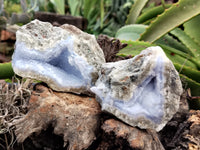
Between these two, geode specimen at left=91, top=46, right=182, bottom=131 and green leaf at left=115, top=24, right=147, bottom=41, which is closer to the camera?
geode specimen at left=91, top=46, right=182, bottom=131

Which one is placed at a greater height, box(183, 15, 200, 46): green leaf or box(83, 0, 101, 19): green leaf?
box(183, 15, 200, 46): green leaf

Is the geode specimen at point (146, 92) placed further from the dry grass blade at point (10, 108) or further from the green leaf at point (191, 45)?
the green leaf at point (191, 45)

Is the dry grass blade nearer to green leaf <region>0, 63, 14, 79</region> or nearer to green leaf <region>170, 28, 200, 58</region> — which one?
green leaf <region>0, 63, 14, 79</region>

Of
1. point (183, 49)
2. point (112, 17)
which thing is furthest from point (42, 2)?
point (183, 49)

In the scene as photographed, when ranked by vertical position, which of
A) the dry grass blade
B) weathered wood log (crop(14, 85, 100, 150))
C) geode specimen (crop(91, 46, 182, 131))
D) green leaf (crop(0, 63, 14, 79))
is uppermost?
geode specimen (crop(91, 46, 182, 131))

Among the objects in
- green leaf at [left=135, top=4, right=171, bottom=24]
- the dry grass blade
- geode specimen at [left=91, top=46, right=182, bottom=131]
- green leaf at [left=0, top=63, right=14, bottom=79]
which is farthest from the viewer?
green leaf at [left=135, top=4, right=171, bottom=24]

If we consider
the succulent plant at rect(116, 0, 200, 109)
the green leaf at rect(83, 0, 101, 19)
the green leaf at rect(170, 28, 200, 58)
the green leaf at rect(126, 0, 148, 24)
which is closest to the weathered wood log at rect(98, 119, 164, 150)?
the succulent plant at rect(116, 0, 200, 109)

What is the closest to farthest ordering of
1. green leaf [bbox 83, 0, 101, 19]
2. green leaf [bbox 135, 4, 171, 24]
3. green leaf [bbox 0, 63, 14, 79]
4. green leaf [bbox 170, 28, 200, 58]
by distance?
green leaf [bbox 0, 63, 14, 79] < green leaf [bbox 170, 28, 200, 58] < green leaf [bbox 135, 4, 171, 24] < green leaf [bbox 83, 0, 101, 19]
